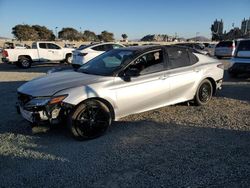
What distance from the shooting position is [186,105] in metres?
6.87

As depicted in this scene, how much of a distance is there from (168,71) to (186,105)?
57.2 inches

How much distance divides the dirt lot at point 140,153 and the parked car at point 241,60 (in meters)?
5.00

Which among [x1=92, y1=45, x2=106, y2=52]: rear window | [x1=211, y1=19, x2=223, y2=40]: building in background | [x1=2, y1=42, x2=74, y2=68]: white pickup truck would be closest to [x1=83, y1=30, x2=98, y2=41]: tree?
[x1=211, y1=19, x2=223, y2=40]: building in background

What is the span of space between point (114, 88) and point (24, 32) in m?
87.8

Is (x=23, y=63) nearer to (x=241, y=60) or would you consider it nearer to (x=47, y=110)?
(x=241, y=60)

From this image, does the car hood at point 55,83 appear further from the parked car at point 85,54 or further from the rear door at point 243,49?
the parked car at point 85,54

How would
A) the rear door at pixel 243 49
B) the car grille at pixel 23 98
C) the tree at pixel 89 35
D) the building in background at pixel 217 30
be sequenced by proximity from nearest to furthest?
the car grille at pixel 23 98, the rear door at pixel 243 49, the building in background at pixel 217 30, the tree at pixel 89 35

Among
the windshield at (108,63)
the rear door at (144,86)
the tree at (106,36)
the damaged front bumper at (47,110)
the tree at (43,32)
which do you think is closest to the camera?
the damaged front bumper at (47,110)

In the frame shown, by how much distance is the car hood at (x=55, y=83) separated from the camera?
4.66 meters

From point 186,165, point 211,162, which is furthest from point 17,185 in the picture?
point 211,162

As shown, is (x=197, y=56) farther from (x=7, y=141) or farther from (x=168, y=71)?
(x=7, y=141)

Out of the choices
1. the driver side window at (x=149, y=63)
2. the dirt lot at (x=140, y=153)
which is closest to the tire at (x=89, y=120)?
the dirt lot at (x=140, y=153)

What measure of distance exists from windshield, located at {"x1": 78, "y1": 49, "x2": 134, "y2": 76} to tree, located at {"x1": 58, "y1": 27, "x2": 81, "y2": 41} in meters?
103

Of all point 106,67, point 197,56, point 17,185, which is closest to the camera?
point 17,185
